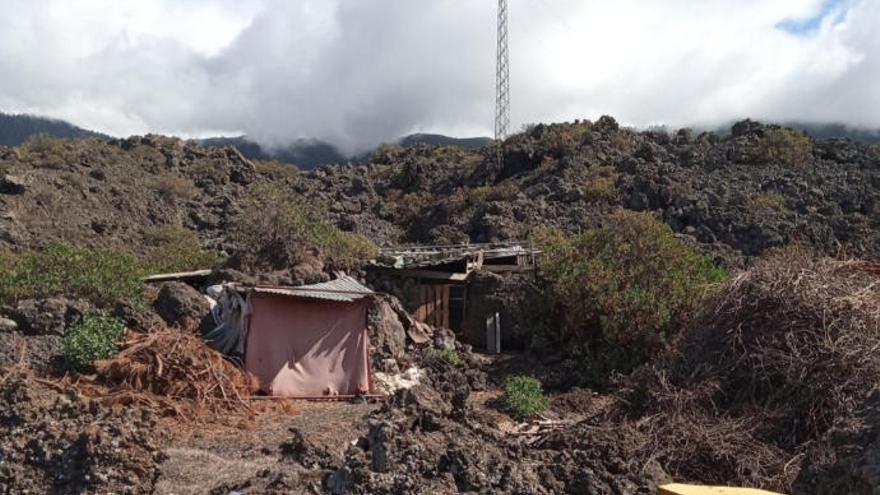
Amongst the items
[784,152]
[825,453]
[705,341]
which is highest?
[784,152]

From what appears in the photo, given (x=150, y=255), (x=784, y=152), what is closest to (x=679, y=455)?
(x=150, y=255)

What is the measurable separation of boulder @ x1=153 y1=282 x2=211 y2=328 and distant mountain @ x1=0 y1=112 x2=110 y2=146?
41603 millimetres

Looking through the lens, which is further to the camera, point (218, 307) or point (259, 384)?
point (218, 307)

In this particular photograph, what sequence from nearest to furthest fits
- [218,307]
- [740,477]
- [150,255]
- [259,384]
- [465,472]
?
[465,472]
[740,477]
[259,384]
[218,307]
[150,255]

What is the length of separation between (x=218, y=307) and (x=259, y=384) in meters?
2.12

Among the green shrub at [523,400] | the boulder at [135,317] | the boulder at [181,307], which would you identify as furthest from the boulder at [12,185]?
the green shrub at [523,400]

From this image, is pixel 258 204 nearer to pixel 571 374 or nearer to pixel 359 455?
pixel 571 374

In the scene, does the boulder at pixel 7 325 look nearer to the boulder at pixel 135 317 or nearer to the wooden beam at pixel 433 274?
the boulder at pixel 135 317

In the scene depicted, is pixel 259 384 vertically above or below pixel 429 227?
below

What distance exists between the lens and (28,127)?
51156mm

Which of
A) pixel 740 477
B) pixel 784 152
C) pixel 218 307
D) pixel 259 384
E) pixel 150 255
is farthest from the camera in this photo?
pixel 784 152

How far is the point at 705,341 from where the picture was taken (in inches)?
321

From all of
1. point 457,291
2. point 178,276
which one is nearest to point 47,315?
point 178,276

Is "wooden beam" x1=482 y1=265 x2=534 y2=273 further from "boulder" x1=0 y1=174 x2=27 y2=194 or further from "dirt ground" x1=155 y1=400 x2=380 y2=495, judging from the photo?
"boulder" x1=0 y1=174 x2=27 y2=194
